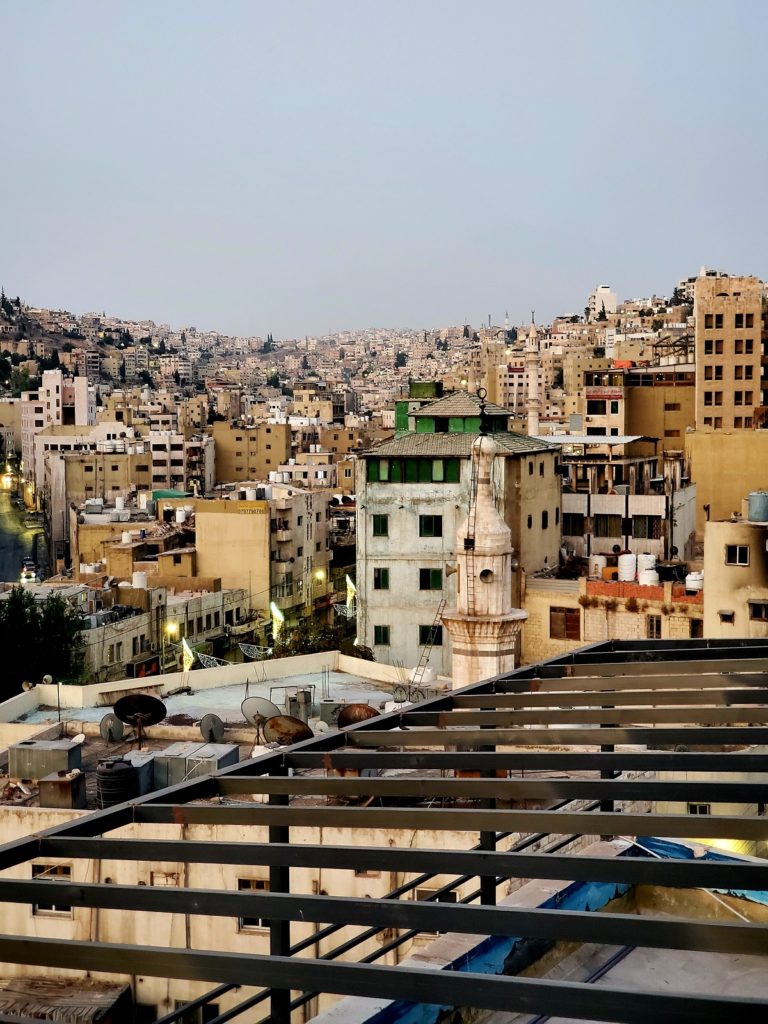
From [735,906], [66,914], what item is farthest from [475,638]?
[735,906]

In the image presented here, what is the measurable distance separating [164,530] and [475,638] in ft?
95.0

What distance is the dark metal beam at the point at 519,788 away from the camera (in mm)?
3842

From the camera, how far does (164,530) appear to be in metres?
43.2

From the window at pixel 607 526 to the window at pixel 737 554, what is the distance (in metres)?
9.39

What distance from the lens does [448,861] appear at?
3.54m

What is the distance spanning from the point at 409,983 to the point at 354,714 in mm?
13304

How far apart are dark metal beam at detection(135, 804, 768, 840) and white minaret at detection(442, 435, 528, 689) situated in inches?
449

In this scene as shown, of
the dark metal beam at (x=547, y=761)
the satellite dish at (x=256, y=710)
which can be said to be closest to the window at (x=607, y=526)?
the satellite dish at (x=256, y=710)

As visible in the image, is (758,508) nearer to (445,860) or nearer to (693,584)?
(693,584)

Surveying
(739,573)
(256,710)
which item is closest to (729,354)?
(739,573)

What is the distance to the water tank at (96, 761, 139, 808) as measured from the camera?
570 inches

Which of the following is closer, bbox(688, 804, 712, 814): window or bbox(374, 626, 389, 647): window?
bbox(688, 804, 712, 814): window

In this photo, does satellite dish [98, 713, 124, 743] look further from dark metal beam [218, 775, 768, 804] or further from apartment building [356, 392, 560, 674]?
dark metal beam [218, 775, 768, 804]

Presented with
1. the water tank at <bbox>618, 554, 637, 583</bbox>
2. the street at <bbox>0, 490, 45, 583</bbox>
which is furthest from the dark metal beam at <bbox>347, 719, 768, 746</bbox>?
the street at <bbox>0, 490, 45, 583</bbox>
